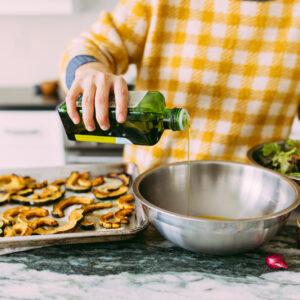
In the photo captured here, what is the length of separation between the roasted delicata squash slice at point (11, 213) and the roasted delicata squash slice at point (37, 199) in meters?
0.04

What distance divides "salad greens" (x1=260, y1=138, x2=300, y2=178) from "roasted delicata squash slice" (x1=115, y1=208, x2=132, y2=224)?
0.47 meters

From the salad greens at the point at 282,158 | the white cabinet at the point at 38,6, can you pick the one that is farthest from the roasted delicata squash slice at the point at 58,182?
the white cabinet at the point at 38,6

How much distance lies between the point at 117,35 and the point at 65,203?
63 cm

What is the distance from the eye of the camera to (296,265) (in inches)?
31.5

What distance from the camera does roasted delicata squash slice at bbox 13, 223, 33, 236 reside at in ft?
2.97

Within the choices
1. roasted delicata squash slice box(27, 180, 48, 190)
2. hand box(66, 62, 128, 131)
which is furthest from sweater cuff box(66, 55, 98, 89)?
roasted delicata squash slice box(27, 180, 48, 190)

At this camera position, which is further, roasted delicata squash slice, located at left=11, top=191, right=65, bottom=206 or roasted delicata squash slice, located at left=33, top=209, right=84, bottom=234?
roasted delicata squash slice, located at left=11, top=191, right=65, bottom=206

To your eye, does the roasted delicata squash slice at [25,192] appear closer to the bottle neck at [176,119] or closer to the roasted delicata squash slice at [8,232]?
the roasted delicata squash slice at [8,232]

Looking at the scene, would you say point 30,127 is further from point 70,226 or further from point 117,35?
point 70,226

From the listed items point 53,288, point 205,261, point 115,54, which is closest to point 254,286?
point 205,261

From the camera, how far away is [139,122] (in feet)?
2.88

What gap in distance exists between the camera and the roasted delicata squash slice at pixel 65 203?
1037 mm

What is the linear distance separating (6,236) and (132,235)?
1.03ft

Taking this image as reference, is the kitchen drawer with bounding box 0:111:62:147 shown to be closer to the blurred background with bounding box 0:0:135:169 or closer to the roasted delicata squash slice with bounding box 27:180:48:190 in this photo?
the blurred background with bounding box 0:0:135:169
